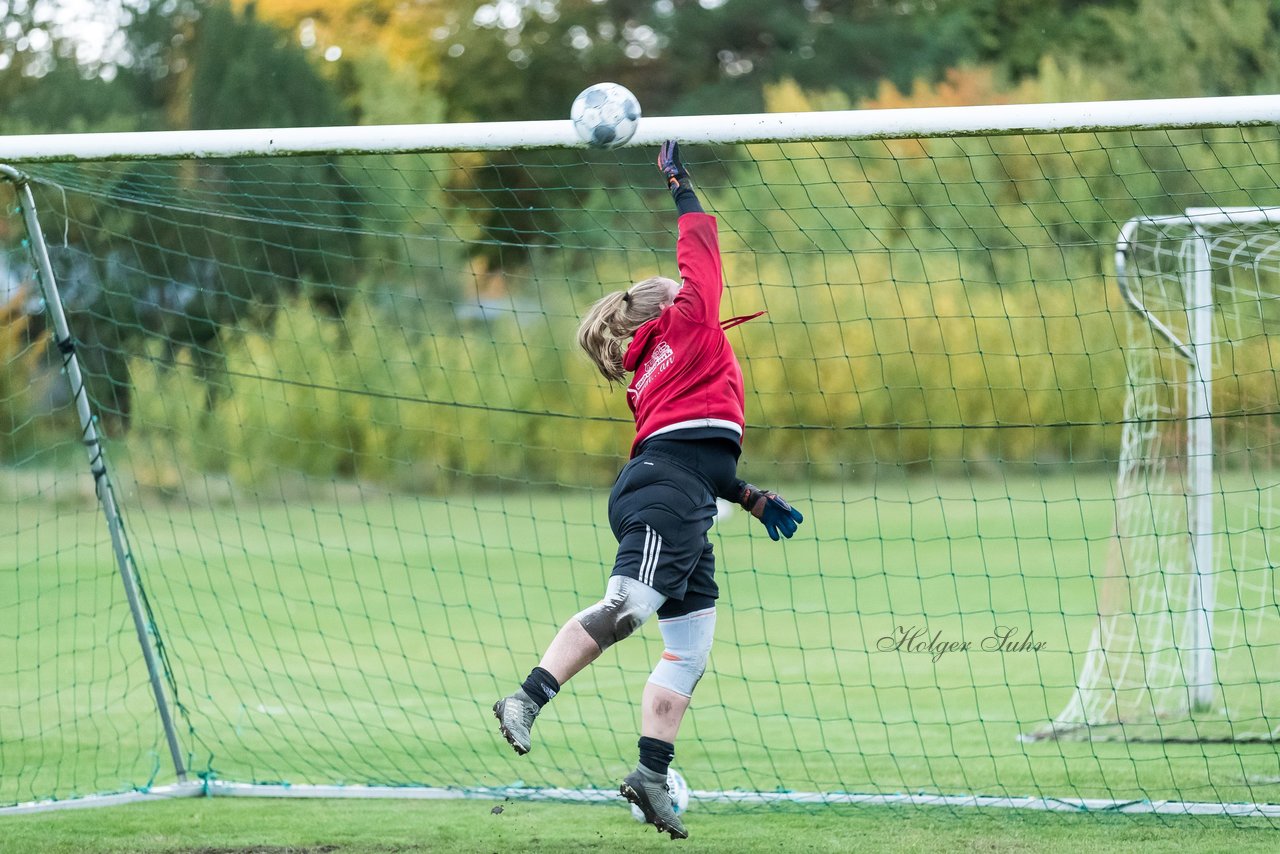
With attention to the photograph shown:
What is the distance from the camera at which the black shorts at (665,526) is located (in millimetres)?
3896

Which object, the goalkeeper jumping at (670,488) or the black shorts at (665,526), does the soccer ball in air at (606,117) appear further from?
the black shorts at (665,526)

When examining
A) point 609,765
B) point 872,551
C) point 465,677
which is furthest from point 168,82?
point 609,765

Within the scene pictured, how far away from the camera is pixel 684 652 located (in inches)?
159

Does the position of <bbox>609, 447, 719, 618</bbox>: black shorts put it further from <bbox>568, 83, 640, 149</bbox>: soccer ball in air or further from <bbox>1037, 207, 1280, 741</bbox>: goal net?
<bbox>1037, 207, 1280, 741</bbox>: goal net

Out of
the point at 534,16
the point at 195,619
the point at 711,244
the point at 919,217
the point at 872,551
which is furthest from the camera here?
the point at 534,16

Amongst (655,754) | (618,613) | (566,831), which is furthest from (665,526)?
(566,831)

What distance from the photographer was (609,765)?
597 centimetres

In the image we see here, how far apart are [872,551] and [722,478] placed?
32.2ft

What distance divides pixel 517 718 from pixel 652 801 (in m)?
0.46

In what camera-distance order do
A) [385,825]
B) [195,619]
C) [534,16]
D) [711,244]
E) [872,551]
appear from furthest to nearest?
[534,16] < [872,551] < [195,619] < [385,825] < [711,244]

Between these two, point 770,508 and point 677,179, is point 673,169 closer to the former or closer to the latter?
point 677,179

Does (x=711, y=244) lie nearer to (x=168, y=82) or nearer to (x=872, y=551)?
(x=872, y=551)
